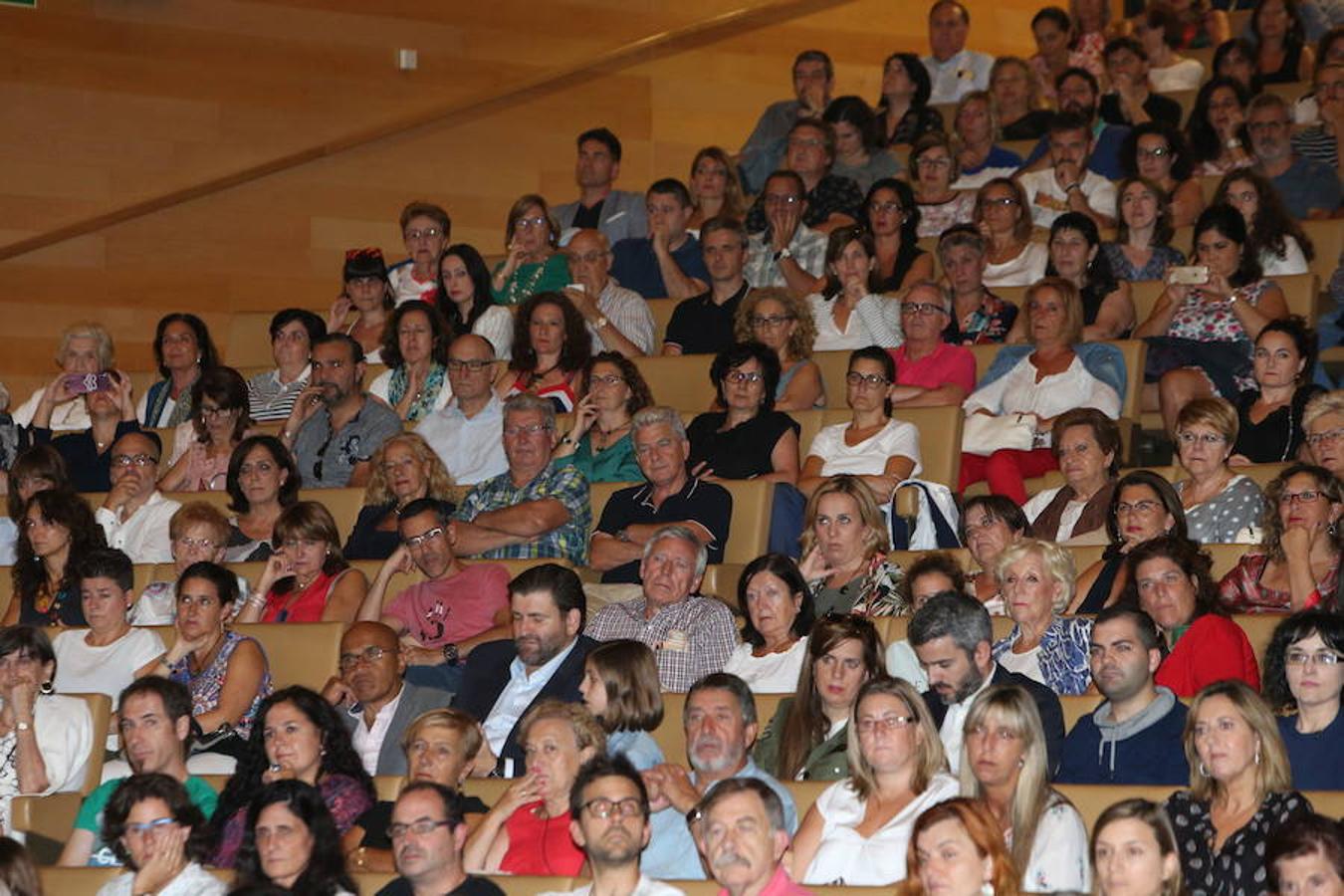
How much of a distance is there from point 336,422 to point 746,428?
48.5 inches

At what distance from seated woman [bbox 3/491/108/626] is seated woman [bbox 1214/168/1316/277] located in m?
3.13

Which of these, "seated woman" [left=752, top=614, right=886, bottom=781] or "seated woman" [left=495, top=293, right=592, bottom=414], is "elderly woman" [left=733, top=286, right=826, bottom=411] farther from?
"seated woman" [left=752, top=614, right=886, bottom=781]

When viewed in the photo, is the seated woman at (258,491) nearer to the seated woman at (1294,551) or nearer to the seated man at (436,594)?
the seated man at (436,594)

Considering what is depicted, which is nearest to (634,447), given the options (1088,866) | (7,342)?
(1088,866)

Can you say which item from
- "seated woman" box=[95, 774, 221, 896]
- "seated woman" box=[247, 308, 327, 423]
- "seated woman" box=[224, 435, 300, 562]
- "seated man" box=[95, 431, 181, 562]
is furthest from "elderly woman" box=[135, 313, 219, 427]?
"seated woman" box=[95, 774, 221, 896]

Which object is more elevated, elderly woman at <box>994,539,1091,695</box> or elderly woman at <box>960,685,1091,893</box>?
elderly woman at <box>994,539,1091,695</box>

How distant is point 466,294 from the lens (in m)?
6.78

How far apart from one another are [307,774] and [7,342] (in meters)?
3.72

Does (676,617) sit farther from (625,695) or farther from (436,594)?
(436,594)

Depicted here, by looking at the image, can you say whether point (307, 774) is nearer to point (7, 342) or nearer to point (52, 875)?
point (52, 875)

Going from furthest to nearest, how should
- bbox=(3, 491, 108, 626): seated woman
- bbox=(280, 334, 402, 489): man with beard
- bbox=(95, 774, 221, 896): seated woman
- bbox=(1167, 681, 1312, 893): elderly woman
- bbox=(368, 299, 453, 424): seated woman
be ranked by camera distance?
bbox=(368, 299, 453, 424): seated woman → bbox=(280, 334, 402, 489): man with beard → bbox=(3, 491, 108, 626): seated woman → bbox=(95, 774, 221, 896): seated woman → bbox=(1167, 681, 1312, 893): elderly woman

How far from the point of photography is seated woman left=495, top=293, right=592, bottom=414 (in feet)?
20.3

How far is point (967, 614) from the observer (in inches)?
164

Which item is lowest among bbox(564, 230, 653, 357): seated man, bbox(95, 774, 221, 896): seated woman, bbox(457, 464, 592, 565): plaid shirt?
bbox(95, 774, 221, 896): seated woman
